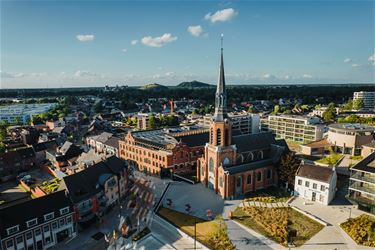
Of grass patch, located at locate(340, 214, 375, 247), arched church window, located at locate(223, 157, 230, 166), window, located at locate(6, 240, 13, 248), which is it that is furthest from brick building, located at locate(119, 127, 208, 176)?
grass patch, located at locate(340, 214, 375, 247)

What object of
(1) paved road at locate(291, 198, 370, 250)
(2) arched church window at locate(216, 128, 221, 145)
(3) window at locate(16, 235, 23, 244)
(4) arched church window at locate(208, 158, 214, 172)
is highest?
(2) arched church window at locate(216, 128, 221, 145)

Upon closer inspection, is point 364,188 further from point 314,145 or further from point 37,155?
point 37,155

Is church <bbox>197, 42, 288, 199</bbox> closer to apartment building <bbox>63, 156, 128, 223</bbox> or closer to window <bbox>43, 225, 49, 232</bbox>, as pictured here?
apartment building <bbox>63, 156, 128, 223</bbox>

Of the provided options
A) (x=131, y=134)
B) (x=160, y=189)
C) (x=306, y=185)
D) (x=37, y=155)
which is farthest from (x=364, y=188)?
(x=37, y=155)

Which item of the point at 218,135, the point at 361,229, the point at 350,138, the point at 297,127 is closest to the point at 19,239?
the point at 218,135

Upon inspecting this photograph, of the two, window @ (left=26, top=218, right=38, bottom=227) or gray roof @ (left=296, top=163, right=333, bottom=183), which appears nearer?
window @ (left=26, top=218, right=38, bottom=227)

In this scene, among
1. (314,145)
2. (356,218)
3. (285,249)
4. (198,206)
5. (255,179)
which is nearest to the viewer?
(285,249)
